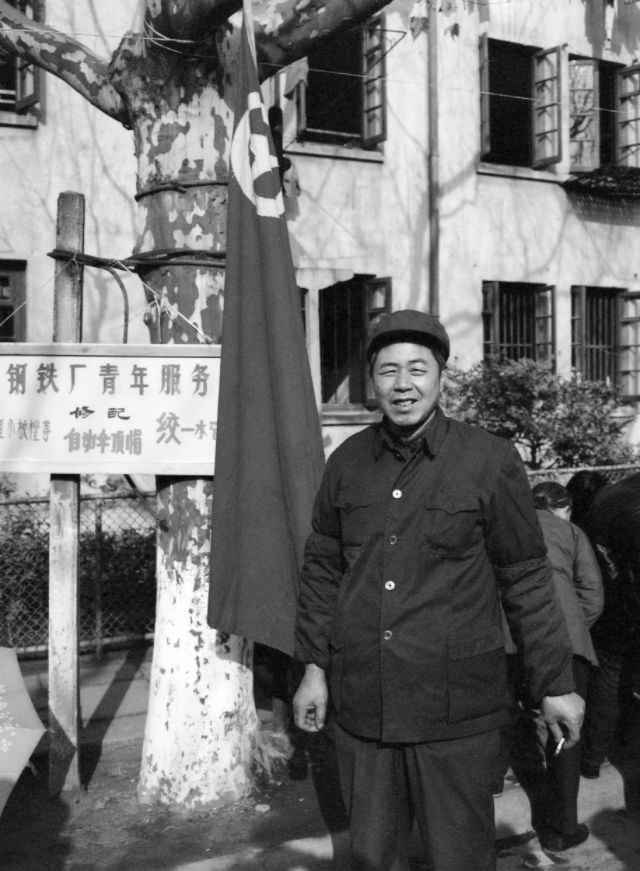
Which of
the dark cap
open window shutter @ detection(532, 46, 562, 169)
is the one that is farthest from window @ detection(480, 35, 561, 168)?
the dark cap

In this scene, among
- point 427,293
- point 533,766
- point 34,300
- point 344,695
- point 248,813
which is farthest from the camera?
point 427,293

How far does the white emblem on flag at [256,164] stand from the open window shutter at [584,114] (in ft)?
38.3

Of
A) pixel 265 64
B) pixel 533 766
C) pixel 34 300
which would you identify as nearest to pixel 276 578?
pixel 533 766

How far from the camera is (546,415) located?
11977 millimetres

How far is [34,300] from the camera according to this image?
11305mm

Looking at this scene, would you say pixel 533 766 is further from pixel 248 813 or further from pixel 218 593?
pixel 218 593

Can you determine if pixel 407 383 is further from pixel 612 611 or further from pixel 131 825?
pixel 131 825

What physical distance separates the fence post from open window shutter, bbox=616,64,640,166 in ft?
40.9

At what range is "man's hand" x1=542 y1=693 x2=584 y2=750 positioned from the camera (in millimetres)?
3178

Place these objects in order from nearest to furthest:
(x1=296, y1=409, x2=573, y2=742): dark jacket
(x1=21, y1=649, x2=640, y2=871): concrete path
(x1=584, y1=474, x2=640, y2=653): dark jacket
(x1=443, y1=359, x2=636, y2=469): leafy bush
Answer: (x1=296, y1=409, x2=573, y2=742): dark jacket < (x1=21, y1=649, x2=640, y2=871): concrete path < (x1=584, y1=474, x2=640, y2=653): dark jacket < (x1=443, y1=359, x2=636, y2=469): leafy bush

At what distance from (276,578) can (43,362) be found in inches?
63.5

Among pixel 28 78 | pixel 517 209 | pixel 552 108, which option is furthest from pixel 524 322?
pixel 28 78

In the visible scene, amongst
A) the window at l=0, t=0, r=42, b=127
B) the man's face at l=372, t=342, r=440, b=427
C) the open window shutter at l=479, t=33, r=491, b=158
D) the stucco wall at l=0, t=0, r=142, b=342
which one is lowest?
the man's face at l=372, t=342, r=440, b=427

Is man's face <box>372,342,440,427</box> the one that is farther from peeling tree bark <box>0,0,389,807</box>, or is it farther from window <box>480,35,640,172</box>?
window <box>480,35,640,172</box>
